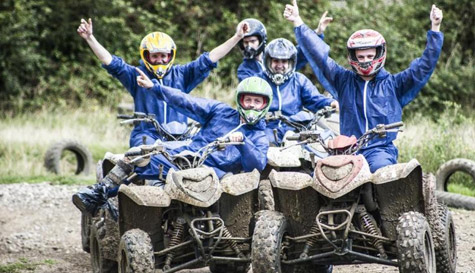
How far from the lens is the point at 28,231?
531 inches

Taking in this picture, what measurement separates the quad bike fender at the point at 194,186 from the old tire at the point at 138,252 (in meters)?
0.43

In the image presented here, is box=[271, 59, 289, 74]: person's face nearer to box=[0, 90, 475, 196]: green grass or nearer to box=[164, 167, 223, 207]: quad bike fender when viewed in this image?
box=[164, 167, 223, 207]: quad bike fender

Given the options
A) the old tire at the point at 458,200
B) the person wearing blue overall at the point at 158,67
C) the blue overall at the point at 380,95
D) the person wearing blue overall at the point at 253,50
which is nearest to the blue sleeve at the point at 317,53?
the blue overall at the point at 380,95

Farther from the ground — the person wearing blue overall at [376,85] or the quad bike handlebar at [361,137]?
the person wearing blue overall at [376,85]

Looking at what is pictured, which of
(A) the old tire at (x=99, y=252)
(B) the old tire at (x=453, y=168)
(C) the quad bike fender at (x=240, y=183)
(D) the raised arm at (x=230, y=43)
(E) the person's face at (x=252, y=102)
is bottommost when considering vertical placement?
(A) the old tire at (x=99, y=252)

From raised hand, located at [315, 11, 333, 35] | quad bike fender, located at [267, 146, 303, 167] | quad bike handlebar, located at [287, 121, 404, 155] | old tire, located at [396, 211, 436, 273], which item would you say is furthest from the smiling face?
old tire, located at [396, 211, 436, 273]

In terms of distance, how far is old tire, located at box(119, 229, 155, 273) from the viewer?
876cm

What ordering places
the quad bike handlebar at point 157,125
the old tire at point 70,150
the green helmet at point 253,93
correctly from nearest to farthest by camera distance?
1. the green helmet at point 253,93
2. the quad bike handlebar at point 157,125
3. the old tire at point 70,150

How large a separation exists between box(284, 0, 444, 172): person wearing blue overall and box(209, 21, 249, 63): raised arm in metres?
2.04

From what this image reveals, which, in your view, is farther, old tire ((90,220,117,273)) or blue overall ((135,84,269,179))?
old tire ((90,220,117,273))

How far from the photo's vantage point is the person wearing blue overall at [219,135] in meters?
9.84

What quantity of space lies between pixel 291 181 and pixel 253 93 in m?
1.41

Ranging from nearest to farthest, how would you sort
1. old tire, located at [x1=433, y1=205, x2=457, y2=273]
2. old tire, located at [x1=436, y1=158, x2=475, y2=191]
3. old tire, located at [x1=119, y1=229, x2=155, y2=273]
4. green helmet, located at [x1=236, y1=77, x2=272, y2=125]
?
old tire, located at [x1=119, y1=229, x2=155, y2=273] < old tire, located at [x1=433, y1=205, x2=457, y2=273] < green helmet, located at [x1=236, y1=77, x2=272, y2=125] < old tire, located at [x1=436, y1=158, x2=475, y2=191]

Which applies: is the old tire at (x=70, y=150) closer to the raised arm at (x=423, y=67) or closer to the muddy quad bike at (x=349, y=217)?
the raised arm at (x=423, y=67)
